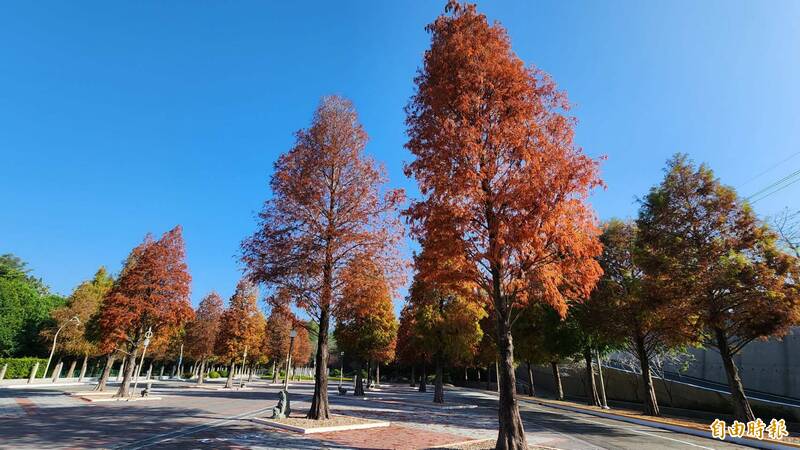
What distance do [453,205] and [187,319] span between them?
23814 millimetres

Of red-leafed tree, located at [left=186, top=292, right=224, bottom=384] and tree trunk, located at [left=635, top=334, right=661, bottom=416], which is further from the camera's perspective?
red-leafed tree, located at [left=186, top=292, right=224, bottom=384]

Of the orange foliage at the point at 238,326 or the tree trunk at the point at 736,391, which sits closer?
the tree trunk at the point at 736,391

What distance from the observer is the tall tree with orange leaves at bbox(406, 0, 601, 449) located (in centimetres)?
959

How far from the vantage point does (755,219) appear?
1759cm

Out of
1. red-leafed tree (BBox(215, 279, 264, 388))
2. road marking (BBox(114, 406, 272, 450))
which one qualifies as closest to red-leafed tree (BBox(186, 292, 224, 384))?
red-leafed tree (BBox(215, 279, 264, 388))

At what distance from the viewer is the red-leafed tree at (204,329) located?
46.3 m

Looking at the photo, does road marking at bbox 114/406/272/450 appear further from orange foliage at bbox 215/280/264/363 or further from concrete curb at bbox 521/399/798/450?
orange foliage at bbox 215/280/264/363

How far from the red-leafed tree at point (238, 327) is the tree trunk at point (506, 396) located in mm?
34429

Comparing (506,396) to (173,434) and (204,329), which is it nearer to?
(173,434)

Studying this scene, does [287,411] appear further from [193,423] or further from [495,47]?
[495,47]

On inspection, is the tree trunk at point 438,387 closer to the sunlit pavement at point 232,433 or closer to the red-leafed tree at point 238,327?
the sunlit pavement at point 232,433

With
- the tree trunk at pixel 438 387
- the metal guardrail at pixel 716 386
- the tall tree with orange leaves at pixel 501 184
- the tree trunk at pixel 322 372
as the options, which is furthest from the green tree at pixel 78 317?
the metal guardrail at pixel 716 386

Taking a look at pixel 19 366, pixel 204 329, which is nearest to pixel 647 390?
pixel 204 329

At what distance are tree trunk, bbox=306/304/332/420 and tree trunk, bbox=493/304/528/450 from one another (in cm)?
715
